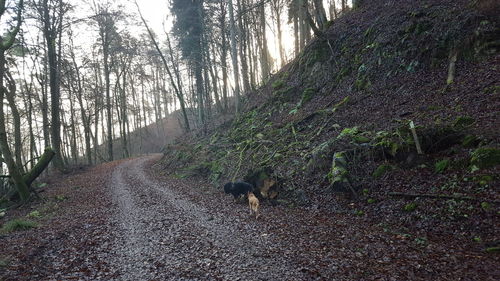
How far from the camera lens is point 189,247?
273 inches

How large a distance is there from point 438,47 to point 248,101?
14.2 meters

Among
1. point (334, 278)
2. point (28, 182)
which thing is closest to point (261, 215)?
point (334, 278)

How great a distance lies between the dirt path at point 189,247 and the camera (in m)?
5.57

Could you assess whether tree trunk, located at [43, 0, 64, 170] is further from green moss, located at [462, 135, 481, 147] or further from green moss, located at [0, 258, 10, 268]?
green moss, located at [462, 135, 481, 147]


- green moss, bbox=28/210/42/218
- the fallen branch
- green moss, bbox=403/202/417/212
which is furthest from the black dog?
green moss, bbox=28/210/42/218

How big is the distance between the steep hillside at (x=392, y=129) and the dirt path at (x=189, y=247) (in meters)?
2.98

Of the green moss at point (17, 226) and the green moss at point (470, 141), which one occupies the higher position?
the green moss at point (470, 141)

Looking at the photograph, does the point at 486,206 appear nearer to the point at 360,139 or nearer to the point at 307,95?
the point at 360,139

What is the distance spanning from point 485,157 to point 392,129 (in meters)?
2.85

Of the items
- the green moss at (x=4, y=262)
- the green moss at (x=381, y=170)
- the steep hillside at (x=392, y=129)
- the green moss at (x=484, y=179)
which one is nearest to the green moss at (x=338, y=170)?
the steep hillside at (x=392, y=129)

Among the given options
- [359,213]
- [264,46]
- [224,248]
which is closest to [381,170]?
[359,213]

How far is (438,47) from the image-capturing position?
11.5 meters

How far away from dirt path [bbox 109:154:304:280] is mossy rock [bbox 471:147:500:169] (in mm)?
5127

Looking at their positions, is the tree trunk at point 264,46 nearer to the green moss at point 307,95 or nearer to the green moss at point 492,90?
the green moss at point 307,95
